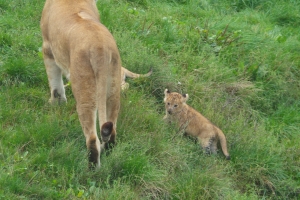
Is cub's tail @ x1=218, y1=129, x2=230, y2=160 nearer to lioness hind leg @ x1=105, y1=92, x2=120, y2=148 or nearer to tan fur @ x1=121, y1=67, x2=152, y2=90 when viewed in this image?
tan fur @ x1=121, y1=67, x2=152, y2=90

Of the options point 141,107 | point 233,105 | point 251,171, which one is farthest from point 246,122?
point 141,107

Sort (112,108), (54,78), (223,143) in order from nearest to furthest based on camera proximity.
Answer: (112,108) < (54,78) < (223,143)

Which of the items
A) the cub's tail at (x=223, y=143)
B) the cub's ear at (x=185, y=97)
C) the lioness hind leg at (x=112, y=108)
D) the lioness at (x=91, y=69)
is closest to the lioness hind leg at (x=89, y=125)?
the lioness at (x=91, y=69)

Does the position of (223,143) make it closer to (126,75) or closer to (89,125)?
(126,75)

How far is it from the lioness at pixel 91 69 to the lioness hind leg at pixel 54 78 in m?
0.37

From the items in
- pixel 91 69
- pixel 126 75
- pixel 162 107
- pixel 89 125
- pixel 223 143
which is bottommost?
Answer: pixel 162 107

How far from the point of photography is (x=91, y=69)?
5848 mm

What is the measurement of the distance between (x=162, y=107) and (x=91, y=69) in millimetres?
2390

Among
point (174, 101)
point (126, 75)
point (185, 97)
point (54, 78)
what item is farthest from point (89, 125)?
point (126, 75)

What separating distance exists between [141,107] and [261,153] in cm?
145

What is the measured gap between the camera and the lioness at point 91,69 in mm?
5832

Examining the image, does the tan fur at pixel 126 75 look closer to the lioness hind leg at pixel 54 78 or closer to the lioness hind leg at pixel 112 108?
the lioness hind leg at pixel 54 78

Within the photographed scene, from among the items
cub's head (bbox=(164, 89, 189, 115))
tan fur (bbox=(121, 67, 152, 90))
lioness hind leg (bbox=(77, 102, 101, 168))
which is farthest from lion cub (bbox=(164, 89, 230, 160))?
lioness hind leg (bbox=(77, 102, 101, 168))

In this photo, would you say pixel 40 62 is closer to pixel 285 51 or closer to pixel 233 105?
pixel 233 105
